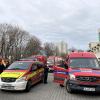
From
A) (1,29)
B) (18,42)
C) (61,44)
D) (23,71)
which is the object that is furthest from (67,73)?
(61,44)

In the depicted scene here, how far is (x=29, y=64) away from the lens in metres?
15.1

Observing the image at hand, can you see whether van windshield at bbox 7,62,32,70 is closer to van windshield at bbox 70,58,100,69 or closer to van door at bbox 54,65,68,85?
van door at bbox 54,65,68,85

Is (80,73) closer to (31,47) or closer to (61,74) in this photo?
(61,74)

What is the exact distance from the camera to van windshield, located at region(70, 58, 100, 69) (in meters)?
13.7

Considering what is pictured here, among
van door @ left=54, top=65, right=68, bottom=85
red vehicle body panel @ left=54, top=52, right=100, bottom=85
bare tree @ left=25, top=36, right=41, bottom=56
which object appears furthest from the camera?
bare tree @ left=25, top=36, right=41, bottom=56

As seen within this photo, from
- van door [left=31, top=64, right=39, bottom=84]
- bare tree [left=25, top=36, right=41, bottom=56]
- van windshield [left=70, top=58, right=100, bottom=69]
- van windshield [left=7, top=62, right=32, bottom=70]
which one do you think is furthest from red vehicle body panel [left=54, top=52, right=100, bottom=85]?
bare tree [left=25, top=36, right=41, bottom=56]

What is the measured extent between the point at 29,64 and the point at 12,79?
7.83 ft

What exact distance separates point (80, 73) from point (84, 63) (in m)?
1.86

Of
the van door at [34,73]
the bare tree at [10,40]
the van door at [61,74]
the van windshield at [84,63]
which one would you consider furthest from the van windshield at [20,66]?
the bare tree at [10,40]

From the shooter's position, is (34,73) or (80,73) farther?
(34,73)

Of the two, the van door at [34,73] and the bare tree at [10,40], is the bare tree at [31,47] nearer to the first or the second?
the bare tree at [10,40]

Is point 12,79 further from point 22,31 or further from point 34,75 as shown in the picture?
point 22,31

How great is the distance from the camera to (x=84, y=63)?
1399cm

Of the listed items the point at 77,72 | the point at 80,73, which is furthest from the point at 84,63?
the point at 80,73
